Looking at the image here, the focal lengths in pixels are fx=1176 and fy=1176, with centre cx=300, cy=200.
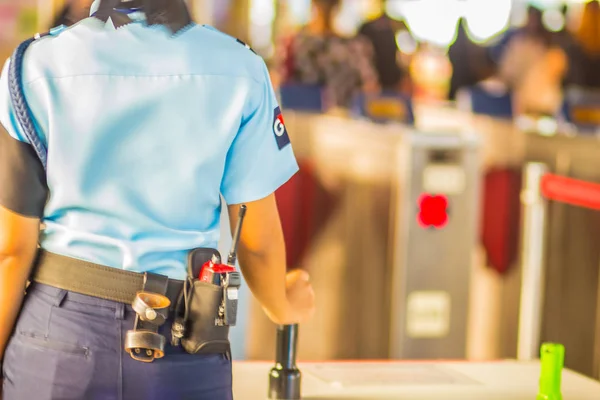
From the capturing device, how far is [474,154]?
407 centimetres

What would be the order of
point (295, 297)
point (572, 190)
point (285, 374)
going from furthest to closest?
point (572, 190) → point (285, 374) → point (295, 297)

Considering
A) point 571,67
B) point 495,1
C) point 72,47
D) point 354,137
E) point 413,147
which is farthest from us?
point 495,1

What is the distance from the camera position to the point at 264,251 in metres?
1.94

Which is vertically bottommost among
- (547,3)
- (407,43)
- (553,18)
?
(407,43)

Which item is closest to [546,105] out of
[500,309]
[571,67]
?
[571,67]

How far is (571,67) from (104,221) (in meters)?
7.98

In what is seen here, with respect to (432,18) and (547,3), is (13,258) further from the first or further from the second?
(432,18)

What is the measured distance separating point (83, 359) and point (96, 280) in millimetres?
119

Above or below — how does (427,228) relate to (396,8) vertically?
below

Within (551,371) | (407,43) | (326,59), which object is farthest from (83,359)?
(407,43)

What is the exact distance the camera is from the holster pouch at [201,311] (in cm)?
179

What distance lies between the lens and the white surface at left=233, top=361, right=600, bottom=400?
98.8 inches

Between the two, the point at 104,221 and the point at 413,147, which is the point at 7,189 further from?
the point at 413,147

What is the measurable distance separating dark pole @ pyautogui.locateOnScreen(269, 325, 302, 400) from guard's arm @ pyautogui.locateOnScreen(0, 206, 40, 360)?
2.18 feet
